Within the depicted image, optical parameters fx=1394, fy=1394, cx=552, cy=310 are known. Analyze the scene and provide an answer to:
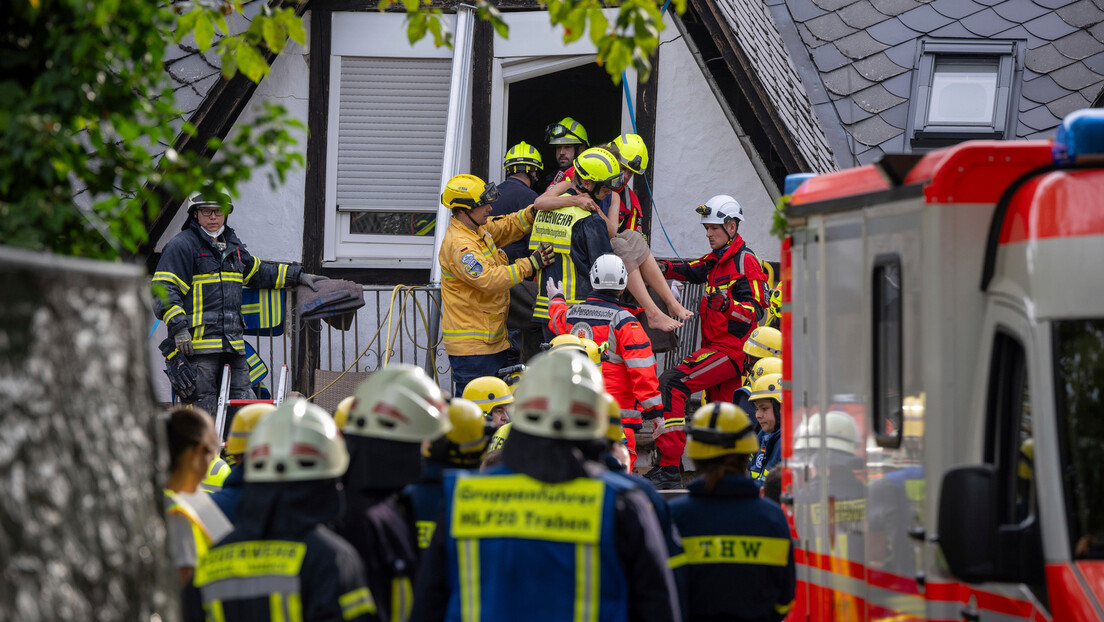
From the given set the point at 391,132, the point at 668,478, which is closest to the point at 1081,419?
the point at 668,478

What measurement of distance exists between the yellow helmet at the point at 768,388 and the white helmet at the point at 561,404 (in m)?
4.75

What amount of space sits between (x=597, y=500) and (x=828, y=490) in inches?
70.3

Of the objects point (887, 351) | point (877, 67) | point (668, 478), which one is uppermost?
point (877, 67)

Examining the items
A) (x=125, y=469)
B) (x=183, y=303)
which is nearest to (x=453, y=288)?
(x=183, y=303)

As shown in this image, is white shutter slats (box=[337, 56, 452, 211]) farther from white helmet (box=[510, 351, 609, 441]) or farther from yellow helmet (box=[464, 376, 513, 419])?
white helmet (box=[510, 351, 609, 441])

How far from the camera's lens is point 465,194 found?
10.8 meters

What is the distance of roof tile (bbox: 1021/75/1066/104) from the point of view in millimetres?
13875

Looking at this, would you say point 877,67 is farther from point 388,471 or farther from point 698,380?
point 388,471

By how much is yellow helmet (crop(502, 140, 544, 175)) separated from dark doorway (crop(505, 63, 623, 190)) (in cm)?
489

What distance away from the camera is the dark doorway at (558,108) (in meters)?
17.1

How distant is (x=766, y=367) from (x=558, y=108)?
29.6 ft

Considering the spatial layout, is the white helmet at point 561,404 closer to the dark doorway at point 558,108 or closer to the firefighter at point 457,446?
the firefighter at point 457,446

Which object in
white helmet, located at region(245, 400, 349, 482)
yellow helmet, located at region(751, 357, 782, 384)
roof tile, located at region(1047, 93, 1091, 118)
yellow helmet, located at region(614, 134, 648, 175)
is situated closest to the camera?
white helmet, located at region(245, 400, 349, 482)

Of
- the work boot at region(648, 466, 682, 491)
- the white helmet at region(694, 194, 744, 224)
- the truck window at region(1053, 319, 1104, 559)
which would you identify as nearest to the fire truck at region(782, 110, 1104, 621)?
the truck window at region(1053, 319, 1104, 559)
